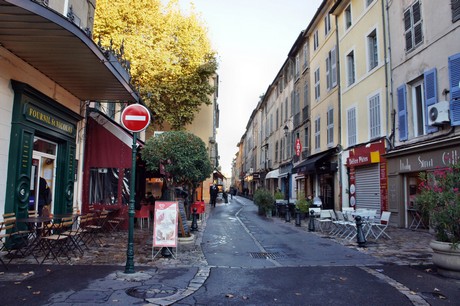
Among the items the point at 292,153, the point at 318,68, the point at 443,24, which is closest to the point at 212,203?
the point at 292,153

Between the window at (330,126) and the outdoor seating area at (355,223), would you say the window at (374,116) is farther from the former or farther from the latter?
the outdoor seating area at (355,223)

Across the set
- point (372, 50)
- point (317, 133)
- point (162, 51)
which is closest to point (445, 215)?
point (372, 50)

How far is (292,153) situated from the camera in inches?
1087

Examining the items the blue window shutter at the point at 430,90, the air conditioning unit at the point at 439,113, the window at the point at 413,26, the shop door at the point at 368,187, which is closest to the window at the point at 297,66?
the shop door at the point at 368,187

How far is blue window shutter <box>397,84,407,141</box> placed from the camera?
13.1 metres

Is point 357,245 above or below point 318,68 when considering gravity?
below

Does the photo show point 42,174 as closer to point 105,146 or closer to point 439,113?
point 105,146

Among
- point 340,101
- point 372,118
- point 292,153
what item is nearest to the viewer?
point 372,118

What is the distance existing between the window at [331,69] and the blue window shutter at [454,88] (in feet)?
30.1

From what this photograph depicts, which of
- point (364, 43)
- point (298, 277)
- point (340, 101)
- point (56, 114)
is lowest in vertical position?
point (298, 277)

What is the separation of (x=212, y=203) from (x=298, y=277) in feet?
83.0

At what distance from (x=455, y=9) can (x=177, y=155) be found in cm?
903

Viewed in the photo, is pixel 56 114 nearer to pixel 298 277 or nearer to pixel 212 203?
pixel 298 277

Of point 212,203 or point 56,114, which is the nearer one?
point 56,114
